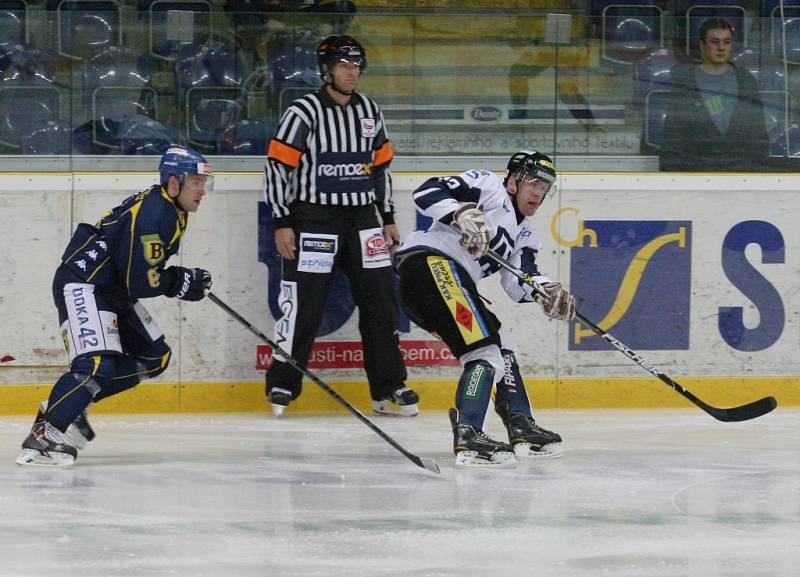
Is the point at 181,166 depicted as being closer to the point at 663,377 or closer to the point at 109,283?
the point at 109,283

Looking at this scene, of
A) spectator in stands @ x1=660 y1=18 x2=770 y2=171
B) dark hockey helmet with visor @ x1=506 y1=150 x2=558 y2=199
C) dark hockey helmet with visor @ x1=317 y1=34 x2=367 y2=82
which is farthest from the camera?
spectator in stands @ x1=660 y1=18 x2=770 y2=171

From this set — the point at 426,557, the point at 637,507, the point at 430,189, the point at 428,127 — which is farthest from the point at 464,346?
the point at 428,127

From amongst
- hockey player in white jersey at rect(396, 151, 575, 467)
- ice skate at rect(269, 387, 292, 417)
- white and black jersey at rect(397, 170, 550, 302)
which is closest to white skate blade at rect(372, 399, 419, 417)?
ice skate at rect(269, 387, 292, 417)

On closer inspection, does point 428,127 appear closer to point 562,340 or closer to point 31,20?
point 562,340

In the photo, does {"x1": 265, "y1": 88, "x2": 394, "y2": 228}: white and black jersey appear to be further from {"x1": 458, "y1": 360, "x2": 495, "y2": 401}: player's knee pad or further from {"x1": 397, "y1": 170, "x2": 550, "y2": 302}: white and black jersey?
{"x1": 458, "y1": 360, "x2": 495, "y2": 401}: player's knee pad

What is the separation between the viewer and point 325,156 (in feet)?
20.0

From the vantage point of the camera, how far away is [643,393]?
21.3 feet

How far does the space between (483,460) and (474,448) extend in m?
0.06

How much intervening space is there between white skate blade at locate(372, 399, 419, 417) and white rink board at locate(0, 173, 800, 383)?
219 millimetres

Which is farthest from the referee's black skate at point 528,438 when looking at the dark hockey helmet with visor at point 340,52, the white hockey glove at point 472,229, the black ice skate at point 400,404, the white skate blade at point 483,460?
the dark hockey helmet with visor at point 340,52

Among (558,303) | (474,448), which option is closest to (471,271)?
(558,303)

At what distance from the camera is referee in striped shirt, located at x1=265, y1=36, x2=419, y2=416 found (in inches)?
238

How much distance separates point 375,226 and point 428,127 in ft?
1.78

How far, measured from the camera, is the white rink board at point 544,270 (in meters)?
6.07
